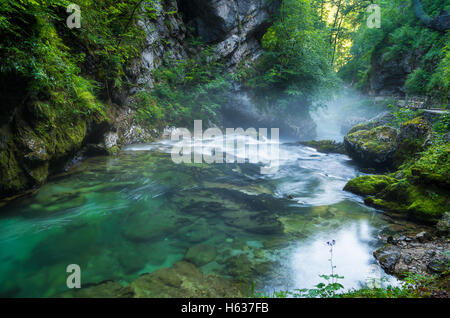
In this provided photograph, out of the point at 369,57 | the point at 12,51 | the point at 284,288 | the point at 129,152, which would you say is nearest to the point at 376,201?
the point at 284,288

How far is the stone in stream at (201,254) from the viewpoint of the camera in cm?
324

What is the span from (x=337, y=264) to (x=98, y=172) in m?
6.50

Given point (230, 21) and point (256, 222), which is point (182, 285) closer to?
point (256, 222)

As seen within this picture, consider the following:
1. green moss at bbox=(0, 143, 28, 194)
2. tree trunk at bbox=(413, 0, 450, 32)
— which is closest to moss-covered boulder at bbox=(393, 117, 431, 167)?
green moss at bbox=(0, 143, 28, 194)

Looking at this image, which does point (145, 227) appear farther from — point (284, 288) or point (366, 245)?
point (366, 245)

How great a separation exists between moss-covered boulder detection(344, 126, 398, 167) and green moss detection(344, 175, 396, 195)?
2.31m

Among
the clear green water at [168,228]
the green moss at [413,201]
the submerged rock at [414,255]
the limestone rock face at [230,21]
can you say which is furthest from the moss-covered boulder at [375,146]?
the limestone rock face at [230,21]

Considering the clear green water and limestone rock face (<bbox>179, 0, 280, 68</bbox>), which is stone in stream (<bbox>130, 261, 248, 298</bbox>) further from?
limestone rock face (<bbox>179, 0, 280, 68</bbox>)

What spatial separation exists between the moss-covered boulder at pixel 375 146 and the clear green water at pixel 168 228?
9.24 feet

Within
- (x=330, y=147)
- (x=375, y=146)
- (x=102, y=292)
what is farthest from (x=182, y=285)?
(x=330, y=147)

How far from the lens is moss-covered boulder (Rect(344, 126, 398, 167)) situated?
799cm

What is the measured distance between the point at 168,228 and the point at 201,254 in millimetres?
1048

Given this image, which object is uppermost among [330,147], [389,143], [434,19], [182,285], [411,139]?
[434,19]

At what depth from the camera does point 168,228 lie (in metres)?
4.13
